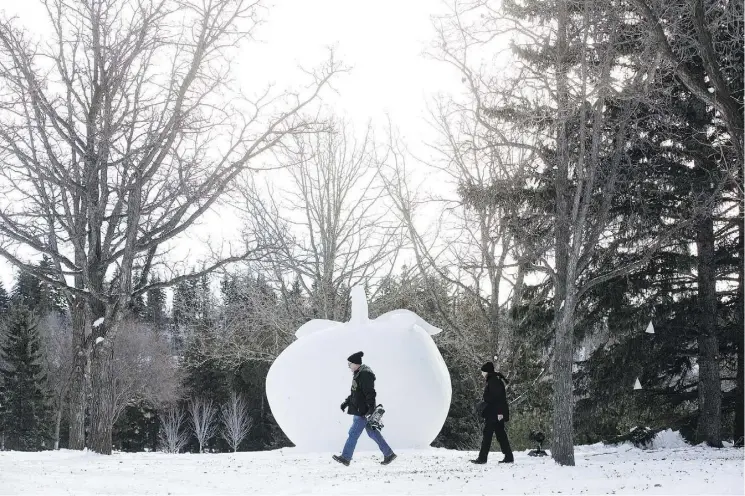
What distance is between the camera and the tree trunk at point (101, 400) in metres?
12.1

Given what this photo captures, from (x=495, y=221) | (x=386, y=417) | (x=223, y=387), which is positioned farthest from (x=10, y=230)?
(x=223, y=387)

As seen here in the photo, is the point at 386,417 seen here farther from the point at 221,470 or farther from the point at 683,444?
the point at 683,444

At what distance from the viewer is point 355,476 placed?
9133 millimetres

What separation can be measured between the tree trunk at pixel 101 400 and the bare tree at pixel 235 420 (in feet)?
83.7

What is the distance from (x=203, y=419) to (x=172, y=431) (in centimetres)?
245

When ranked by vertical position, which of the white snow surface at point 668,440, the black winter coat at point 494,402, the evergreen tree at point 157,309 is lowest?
the white snow surface at point 668,440

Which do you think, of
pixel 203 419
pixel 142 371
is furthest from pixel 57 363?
pixel 203 419

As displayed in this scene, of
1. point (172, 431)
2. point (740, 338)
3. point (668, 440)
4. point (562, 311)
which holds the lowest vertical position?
point (172, 431)

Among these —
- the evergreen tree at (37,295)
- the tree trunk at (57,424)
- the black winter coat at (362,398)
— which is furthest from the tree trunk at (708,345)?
the evergreen tree at (37,295)

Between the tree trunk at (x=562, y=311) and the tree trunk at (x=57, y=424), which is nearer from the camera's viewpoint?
the tree trunk at (x=562, y=311)

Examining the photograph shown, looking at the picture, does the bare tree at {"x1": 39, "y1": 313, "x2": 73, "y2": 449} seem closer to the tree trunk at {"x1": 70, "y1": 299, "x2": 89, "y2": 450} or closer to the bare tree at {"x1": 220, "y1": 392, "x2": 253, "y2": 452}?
the bare tree at {"x1": 220, "y1": 392, "x2": 253, "y2": 452}

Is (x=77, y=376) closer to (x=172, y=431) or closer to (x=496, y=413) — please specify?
(x=496, y=413)

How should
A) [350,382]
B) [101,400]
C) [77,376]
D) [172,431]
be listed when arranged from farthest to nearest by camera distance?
[172,431]
[77,376]
[350,382]
[101,400]

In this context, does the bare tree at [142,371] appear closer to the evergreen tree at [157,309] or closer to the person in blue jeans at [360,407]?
the evergreen tree at [157,309]
